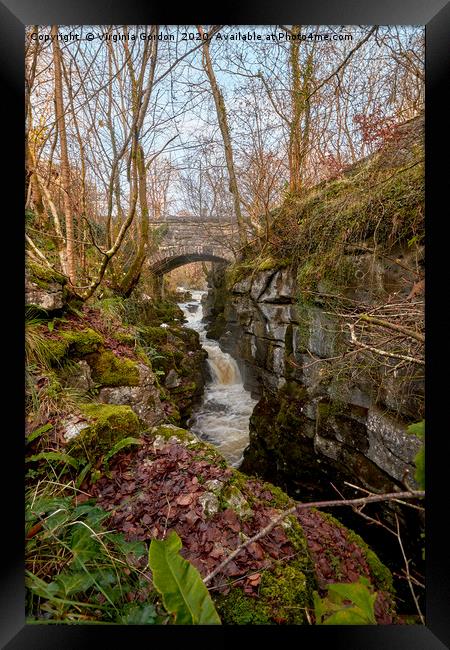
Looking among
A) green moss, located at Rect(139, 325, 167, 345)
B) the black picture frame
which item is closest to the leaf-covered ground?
the black picture frame

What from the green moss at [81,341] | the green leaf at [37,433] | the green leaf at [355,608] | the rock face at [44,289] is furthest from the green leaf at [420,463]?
the rock face at [44,289]

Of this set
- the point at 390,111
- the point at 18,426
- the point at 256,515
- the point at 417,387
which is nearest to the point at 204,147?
the point at 390,111

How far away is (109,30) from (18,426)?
6.55 ft

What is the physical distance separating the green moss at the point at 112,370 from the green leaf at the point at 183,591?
1.86m

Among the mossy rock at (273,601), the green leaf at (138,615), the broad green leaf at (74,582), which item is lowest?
the mossy rock at (273,601)

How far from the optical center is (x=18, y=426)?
1062mm

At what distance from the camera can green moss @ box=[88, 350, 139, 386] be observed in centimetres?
242

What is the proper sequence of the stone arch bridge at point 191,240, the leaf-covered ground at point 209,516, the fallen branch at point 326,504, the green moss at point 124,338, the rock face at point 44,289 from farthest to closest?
the stone arch bridge at point 191,240
the green moss at point 124,338
the rock face at point 44,289
the leaf-covered ground at point 209,516
the fallen branch at point 326,504

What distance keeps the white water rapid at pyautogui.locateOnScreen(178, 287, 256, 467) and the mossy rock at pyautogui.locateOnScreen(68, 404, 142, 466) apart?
9.74 feet

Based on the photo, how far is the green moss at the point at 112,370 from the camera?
2.42 meters

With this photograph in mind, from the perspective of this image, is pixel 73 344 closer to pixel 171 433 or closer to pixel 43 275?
pixel 43 275

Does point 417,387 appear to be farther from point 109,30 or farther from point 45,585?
point 109,30

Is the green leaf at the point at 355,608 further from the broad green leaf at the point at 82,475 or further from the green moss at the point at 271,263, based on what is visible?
the green moss at the point at 271,263

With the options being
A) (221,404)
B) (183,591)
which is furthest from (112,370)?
(221,404)
